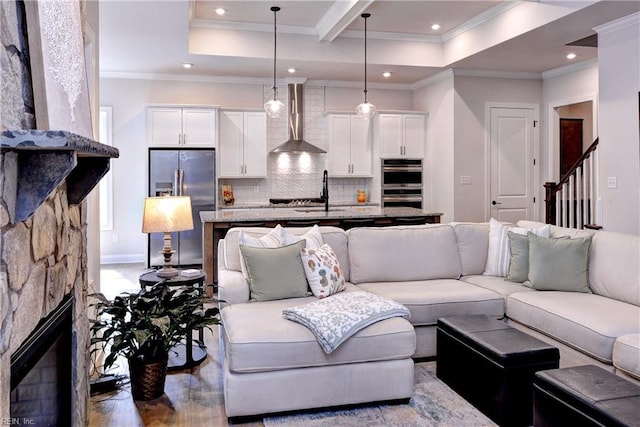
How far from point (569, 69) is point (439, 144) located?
2.05 m

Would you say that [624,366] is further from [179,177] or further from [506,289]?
[179,177]

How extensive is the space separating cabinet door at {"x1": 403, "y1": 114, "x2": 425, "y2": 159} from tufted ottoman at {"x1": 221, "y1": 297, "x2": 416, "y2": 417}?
5467mm

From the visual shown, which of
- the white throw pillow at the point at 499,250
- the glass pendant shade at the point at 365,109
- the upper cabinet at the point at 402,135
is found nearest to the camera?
the white throw pillow at the point at 499,250

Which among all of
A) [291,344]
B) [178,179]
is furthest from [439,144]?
[291,344]

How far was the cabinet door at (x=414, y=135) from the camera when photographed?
7.87 meters

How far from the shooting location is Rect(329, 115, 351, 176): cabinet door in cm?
779

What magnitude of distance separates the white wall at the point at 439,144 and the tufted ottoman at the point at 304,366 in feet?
16.0

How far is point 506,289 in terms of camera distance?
3.60m

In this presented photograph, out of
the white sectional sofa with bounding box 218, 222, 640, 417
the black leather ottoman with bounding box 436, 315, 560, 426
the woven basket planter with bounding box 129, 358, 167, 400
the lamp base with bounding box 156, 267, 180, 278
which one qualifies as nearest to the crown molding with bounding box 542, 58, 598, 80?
the white sectional sofa with bounding box 218, 222, 640, 417

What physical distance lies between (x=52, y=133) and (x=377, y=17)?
5466 mm

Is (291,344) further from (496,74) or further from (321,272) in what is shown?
(496,74)

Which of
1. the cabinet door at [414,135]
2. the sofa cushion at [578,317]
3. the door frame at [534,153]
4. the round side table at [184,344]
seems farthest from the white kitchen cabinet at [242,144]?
the sofa cushion at [578,317]

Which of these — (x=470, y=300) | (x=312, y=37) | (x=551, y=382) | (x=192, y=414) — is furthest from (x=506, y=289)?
(x=312, y=37)

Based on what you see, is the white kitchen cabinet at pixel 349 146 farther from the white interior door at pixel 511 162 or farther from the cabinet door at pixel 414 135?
the white interior door at pixel 511 162
